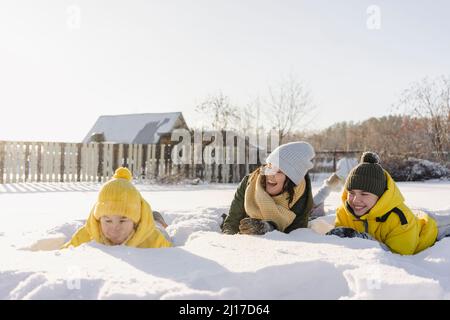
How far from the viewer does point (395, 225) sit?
2896 millimetres

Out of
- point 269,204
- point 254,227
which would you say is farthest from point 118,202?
point 269,204

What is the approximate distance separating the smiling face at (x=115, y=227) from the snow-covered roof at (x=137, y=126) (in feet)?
59.6

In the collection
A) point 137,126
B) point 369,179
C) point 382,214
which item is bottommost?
point 382,214

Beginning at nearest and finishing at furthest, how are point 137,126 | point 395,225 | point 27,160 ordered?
1. point 395,225
2. point 27,160
3. point 137,126

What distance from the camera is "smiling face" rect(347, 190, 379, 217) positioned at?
9.86 ft

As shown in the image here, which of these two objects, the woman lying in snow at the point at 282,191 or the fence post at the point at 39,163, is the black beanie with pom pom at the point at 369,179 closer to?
the woman lying in snow at the point at 282,191

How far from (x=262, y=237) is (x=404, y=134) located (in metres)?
18.5

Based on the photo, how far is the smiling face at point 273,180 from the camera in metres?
3.23

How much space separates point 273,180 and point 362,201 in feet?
2.10

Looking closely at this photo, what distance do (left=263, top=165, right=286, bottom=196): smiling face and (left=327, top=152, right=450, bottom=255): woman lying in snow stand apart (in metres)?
0.47

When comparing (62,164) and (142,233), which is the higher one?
(62,164)

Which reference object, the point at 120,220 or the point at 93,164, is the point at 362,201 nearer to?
the point at 120,220

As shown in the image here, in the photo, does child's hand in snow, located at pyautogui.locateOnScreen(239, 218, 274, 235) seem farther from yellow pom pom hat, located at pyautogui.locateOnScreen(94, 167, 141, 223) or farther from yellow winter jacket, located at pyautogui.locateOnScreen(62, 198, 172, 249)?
yellow pom pom hat, located at pyautogui.locateOnScreen(94, 167, 141, 223)
